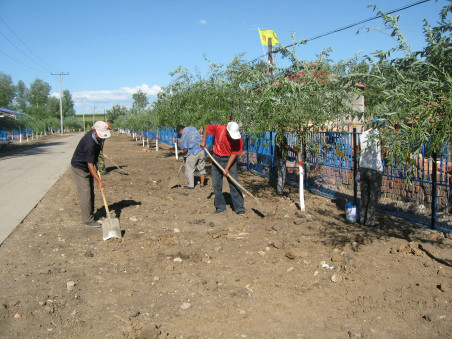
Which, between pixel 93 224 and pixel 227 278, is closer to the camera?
pixel 227 278

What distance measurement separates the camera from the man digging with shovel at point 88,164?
568 centimetres

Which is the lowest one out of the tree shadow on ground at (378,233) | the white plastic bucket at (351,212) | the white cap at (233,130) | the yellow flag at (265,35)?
the tree shadow on ground at (378,233)

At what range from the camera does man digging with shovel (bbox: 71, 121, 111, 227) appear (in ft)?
18.6

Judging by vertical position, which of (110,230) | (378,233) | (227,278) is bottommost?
(227,278)

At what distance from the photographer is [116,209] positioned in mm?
7188

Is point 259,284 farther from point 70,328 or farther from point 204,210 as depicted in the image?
point 204,210

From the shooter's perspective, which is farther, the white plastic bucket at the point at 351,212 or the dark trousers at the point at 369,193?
the white plastic bucket at the point at 351,212

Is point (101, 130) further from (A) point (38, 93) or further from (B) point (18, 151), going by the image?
(A) point (38, 93)

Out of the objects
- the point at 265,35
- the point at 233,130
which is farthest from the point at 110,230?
the point at 265,35

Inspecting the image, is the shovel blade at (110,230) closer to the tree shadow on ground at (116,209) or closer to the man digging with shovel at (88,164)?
the man digging with shovel at (88,164)

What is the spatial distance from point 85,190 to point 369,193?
442 cm

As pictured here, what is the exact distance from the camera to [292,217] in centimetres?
636

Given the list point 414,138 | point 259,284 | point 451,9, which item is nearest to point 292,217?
point 259,284

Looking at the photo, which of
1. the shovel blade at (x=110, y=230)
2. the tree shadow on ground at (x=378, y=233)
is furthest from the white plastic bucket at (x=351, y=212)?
the shovel blade at (x=110, y=230)
